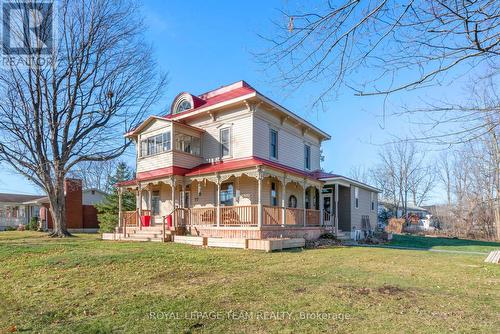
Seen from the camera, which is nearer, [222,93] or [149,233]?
[149,233]

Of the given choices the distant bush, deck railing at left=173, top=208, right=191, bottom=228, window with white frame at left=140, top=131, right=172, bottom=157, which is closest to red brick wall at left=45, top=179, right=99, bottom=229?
window with white frame at left=140, top=131, right=172, bottom=157

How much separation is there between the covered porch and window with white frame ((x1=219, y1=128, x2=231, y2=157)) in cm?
145

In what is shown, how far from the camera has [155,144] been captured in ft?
65.1

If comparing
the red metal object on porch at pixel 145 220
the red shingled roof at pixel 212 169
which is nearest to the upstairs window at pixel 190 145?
the red shingled roof at pixel 212 169

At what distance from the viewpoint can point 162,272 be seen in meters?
8.49

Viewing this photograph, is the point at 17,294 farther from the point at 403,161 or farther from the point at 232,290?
the point at 403,161

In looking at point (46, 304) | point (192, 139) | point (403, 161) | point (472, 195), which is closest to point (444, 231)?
point (472, 195)

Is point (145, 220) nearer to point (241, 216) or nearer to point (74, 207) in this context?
point (241, 216)

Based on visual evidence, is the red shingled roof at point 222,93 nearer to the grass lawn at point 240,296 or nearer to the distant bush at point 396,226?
the grass lawn at point 240,296

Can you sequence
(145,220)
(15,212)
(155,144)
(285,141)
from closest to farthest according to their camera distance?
(145,220), (155,144), (285,141), (15,212)

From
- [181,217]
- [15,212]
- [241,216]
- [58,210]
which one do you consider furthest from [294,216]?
[15,212]

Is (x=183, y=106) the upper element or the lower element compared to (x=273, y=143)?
upper

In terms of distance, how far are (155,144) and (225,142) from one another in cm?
416

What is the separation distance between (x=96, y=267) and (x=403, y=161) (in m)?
45.5
